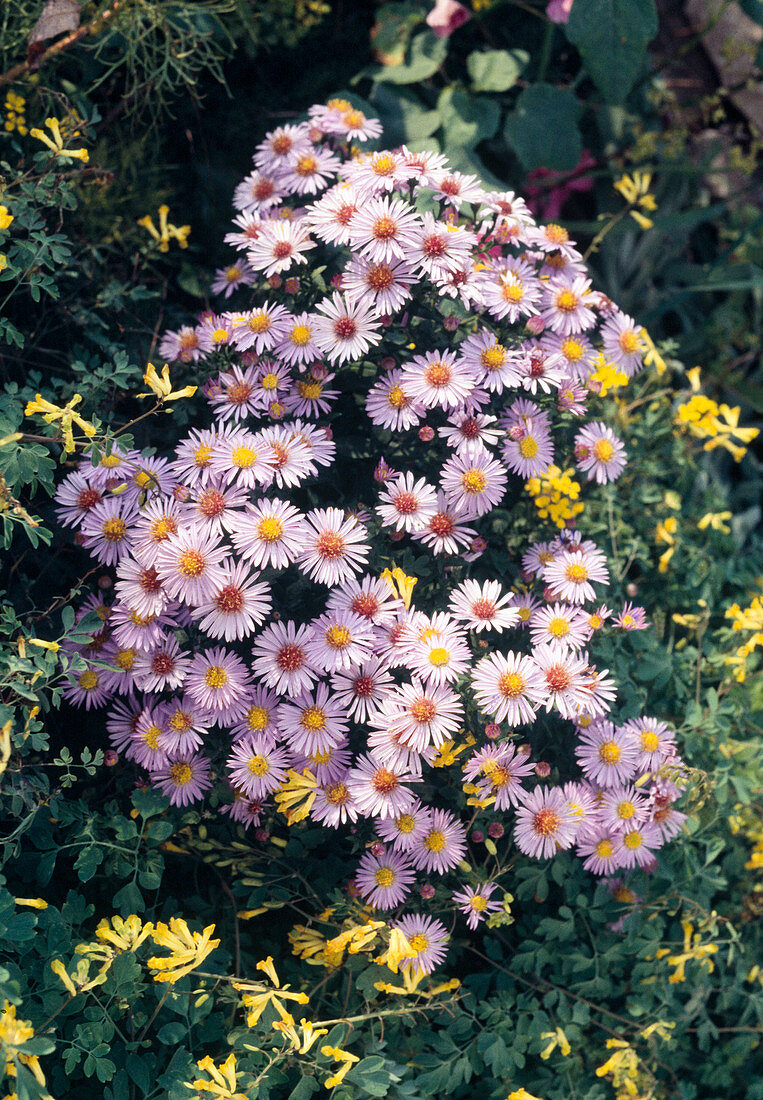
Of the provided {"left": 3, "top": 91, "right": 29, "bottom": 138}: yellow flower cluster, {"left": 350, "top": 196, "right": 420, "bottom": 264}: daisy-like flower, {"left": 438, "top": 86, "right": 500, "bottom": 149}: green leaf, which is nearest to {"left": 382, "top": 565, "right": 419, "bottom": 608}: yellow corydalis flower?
{"left": 350, "top": 196, "right": 420, "bottom": 264}: daisy-like flower

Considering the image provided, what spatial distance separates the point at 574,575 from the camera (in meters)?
1.30

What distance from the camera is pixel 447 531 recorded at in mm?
1220

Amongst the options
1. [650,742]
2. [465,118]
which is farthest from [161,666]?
[465,118]

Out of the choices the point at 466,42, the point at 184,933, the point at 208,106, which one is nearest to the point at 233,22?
the point at 208,106

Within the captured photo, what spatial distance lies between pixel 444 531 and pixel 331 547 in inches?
6.7

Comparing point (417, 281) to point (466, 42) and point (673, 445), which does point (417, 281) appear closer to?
point (673, 445)

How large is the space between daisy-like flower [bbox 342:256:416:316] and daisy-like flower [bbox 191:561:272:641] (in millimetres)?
404

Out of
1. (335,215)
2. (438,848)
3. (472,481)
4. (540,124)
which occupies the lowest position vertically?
(438,848)

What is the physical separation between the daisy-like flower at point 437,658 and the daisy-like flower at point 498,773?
114 mm

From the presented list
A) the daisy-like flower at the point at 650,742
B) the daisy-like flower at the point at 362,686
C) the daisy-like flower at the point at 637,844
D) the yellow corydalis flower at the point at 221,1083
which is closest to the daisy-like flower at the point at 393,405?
the daisy-like flower at the point at 362,686

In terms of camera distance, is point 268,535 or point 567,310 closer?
point 268,535

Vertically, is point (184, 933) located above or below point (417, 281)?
below

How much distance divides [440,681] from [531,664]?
137 millimetres

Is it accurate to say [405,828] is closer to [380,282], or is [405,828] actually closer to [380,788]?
[380,788]
